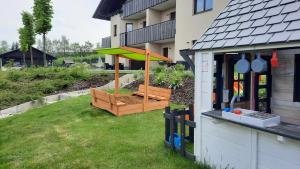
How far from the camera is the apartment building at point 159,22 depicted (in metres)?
16.9

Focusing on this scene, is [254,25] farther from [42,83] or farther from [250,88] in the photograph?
[42,83]

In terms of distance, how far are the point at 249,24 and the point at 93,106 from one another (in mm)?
8235

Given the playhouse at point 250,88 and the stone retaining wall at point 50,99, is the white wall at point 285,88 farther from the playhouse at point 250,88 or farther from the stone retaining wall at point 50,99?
the stone retaining wall at point 50,99

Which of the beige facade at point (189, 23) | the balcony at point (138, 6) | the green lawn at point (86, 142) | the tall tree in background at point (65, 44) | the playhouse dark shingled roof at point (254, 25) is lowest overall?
the green lawn at point (86, 142)

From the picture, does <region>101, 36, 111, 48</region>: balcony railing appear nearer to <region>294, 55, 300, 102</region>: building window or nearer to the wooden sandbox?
the wooden sandbox

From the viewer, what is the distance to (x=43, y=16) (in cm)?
2630

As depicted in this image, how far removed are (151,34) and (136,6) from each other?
14.8 feet

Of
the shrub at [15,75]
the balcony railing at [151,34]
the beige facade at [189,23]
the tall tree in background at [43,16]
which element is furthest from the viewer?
the tall tree in background at [43,16]

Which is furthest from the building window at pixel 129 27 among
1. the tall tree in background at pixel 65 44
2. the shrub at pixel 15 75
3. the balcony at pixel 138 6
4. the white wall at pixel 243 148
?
the tall tree in background at pixel 65 44

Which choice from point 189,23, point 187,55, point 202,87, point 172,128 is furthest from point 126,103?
point 189,23

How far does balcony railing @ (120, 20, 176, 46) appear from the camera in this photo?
20.3 metres

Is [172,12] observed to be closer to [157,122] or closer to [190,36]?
[190,36]

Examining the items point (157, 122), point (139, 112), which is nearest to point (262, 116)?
point (157, 122)

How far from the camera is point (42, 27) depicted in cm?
2622
